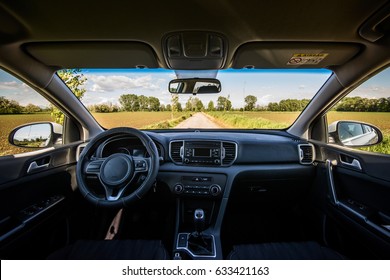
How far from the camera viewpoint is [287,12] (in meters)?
1.74

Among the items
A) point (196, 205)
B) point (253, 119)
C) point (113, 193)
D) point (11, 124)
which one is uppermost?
point (253, 119)

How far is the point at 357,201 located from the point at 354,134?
0.84 m

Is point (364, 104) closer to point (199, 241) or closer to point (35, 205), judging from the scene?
point (199, 241)

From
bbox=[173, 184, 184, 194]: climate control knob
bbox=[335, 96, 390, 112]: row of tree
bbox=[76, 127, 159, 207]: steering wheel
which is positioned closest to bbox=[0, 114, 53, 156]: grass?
bbox=[76, 127, 159, 207]: steering wheel

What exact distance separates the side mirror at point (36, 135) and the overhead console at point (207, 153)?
62.0 inches

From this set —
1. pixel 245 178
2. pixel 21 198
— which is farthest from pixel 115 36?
pixel 245 178

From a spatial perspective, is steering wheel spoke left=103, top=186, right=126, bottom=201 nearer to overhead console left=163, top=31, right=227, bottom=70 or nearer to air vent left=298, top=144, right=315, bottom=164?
overhead console left=163, top=31, right=227, bottom=70

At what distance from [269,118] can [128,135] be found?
2.60 meters

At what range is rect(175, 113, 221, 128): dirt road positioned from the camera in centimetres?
353

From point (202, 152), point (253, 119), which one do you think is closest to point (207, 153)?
point (202, 152)

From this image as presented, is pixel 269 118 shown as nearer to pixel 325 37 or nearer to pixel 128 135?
pixel 325 37

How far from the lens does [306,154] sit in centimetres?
295

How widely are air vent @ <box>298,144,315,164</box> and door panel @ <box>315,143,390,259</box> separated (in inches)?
4.5
